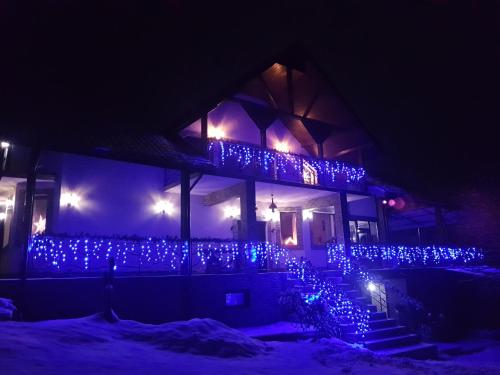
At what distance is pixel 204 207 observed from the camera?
1633 centimetres

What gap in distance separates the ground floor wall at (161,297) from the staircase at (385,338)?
1.52 meters

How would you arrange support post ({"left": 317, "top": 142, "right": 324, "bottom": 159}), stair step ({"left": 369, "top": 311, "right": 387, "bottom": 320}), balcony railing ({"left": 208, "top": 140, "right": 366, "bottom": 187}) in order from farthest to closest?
1. support post ({"left": 317, "top": 142, "right": 324, "bottom": 159})
2. balcony railing ({"left": 208, "top": 140, "right": 366, "bottom": 187})
3. stair step ({"left": 369, "top": 311, "right": 387, "bottom": 320})

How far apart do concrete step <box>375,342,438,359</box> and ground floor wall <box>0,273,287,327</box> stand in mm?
3505

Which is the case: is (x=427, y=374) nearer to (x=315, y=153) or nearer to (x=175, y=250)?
(x=175, y=250)

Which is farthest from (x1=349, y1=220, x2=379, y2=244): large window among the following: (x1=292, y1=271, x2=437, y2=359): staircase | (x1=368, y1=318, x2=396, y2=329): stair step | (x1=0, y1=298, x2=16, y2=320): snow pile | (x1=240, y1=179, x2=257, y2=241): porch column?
(x1=0, y1=298, x2=16, y2=320): snow pile

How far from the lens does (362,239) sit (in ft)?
73.5

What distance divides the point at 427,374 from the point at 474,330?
10757 mm

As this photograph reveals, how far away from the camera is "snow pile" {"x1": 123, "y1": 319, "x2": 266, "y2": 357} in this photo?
7.45 m

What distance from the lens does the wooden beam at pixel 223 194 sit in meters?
14.4

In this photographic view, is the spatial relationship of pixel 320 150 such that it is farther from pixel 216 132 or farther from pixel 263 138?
pixel 216 132

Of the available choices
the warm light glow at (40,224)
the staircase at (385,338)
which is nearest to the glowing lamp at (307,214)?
the staircase at (385,338)

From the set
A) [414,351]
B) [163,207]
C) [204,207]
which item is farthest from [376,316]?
[163,207]

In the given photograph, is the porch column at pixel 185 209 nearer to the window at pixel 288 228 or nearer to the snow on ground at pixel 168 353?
the snow on ground at pixel 168 353

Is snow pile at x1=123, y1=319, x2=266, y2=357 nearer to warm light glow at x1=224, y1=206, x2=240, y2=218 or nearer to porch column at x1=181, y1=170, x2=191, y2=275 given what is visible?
porch column at x1=181, y1=170, x2=191, y2=275
